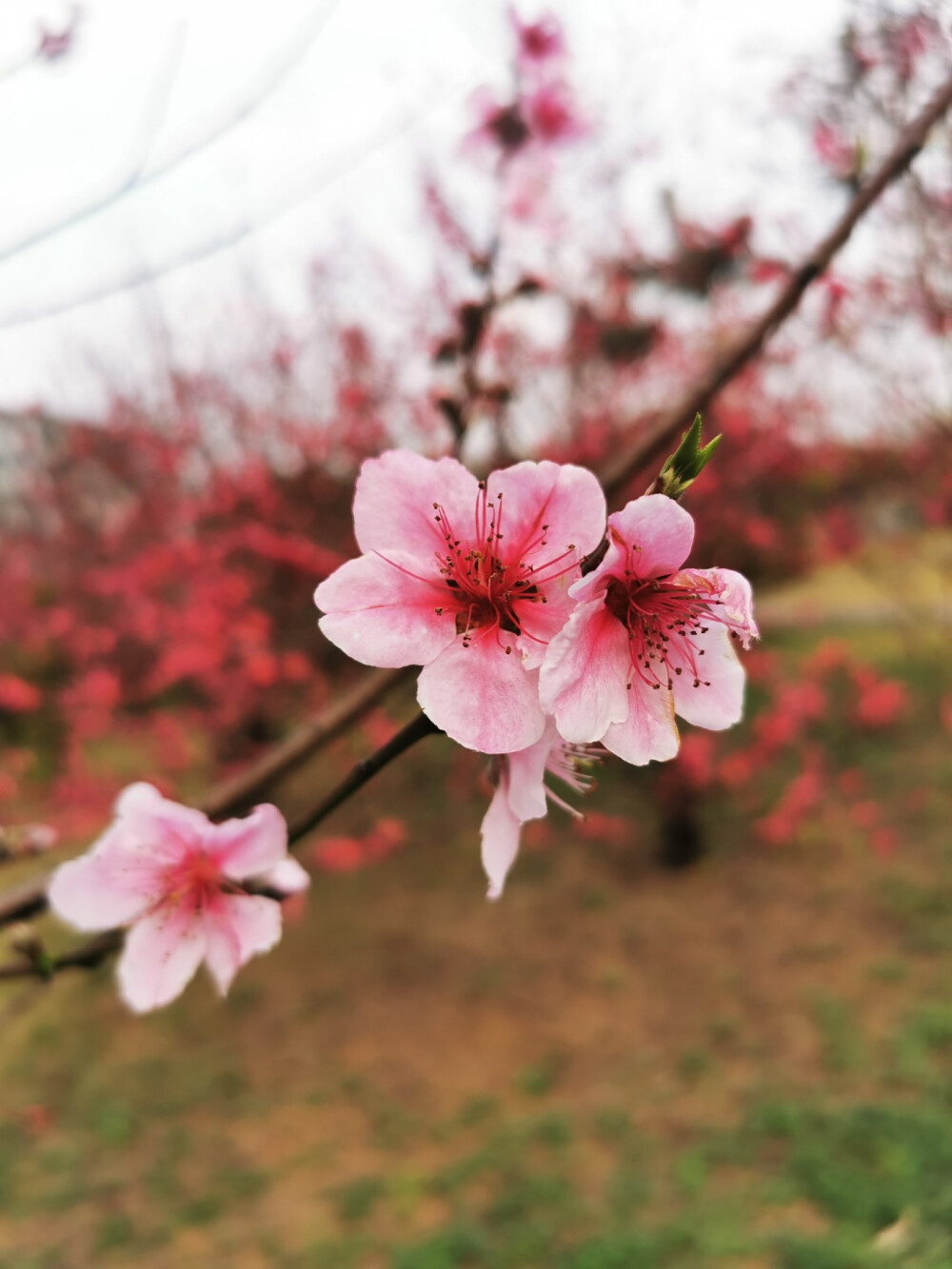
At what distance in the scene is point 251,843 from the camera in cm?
87

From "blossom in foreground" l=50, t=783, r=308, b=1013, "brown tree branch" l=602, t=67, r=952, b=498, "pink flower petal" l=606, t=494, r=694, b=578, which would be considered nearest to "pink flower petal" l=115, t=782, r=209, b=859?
"blossom in foreground" l=50, t=783, r=308, b=1013

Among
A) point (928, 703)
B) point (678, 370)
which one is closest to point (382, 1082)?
point (678, 370)

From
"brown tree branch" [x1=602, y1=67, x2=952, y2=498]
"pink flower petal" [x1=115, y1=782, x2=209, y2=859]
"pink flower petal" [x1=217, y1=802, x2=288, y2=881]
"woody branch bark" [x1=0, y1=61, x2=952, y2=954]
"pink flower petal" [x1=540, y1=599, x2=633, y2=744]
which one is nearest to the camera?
"pink flower petal" [x1=540, y1=599, x2=633, y2=744]

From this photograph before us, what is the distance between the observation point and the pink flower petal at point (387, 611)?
0.68 meters

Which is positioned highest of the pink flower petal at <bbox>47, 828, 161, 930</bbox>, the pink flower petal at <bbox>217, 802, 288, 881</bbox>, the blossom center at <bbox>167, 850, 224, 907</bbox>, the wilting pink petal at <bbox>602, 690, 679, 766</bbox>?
the pink flower petal at <bbox>47, 828, 161, 930</bbox>

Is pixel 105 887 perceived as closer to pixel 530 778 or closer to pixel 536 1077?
pixel 530 778

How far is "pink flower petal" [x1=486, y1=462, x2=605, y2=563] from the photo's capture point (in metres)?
0.66

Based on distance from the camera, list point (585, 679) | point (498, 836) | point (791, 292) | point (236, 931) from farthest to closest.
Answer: point (791, 292) < point (236, 931) < point (498, 836) < point (585, 679)

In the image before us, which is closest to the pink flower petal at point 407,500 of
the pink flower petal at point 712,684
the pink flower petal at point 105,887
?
the pink flower petal at point 712,684

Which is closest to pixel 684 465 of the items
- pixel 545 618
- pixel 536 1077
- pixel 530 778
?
pixel 545 618

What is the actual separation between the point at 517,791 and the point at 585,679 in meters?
0.12

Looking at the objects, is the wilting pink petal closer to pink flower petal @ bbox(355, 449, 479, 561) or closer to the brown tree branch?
pink flower petal @ bbox(355, 449, 479, 561)

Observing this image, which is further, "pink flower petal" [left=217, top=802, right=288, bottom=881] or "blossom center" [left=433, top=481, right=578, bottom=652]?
"pink flower petal" [left=217, top=802, right=288, bottom=881]

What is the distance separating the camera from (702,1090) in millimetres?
4164
